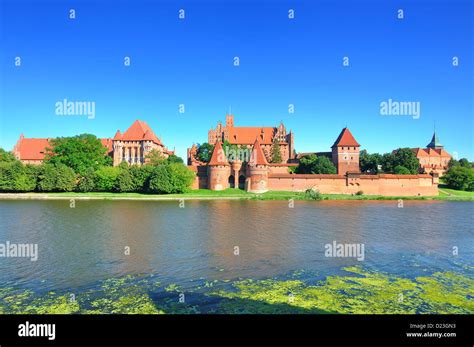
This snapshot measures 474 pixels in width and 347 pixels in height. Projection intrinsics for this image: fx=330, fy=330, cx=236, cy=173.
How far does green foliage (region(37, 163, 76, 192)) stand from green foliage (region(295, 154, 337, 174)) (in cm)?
3076

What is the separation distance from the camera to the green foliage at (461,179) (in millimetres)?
45875

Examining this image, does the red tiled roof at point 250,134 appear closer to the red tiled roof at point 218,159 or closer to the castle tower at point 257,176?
the red tiled roof at point 218,159

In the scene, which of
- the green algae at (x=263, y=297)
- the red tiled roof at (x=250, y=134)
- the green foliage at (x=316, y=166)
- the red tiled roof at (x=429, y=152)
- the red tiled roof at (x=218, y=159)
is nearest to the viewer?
the green algae at (x=263, y=297)

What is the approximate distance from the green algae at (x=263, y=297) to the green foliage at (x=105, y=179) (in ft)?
111

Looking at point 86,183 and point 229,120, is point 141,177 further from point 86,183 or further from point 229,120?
point 229,120

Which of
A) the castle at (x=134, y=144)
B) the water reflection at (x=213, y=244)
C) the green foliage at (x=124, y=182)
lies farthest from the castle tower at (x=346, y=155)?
the green foliage at (x=124, y=182)

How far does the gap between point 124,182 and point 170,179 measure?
578cm

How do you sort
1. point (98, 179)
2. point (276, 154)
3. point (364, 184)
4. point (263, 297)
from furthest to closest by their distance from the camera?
point (276, 154)
point (364, 184)
point (98, 179)
point (263, 297)

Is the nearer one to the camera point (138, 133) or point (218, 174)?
point (218, 174)

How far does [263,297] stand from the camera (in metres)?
Answer: 7.93

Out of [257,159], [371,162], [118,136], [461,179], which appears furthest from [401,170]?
[118,136]
